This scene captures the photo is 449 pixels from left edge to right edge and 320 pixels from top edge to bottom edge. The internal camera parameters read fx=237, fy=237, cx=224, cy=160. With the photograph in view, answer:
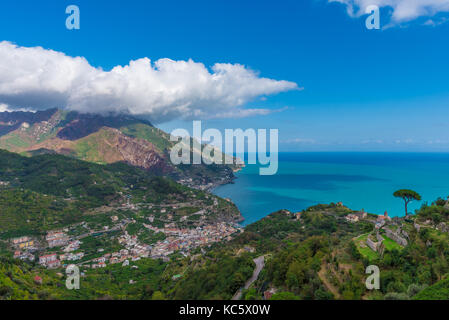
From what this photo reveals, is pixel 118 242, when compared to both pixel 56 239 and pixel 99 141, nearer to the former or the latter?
pixel 56 239

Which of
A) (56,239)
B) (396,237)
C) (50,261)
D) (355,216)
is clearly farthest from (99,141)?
(396,237)

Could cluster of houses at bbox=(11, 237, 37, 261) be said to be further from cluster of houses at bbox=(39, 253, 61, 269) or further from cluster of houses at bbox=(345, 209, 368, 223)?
cluster of houses at bbox=(345, 209, 368, 223)

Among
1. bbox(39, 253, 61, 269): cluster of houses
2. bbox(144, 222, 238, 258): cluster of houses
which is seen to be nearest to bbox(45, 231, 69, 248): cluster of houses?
bbox(39, 253, 61, 269): cluster of houses

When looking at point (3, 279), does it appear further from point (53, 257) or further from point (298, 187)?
point (298, 187)

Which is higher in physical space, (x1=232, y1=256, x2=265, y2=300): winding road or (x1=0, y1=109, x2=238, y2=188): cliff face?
(x1=0, y1=109, x2=238, y2=188): cliff face

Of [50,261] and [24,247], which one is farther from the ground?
[24,247]

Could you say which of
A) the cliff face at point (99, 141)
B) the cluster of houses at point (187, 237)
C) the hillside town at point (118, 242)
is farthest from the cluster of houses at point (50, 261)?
the cliff face at point (99, 141)

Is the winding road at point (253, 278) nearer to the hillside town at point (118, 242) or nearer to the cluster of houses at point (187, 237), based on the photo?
the hillside town at point (118, 242)

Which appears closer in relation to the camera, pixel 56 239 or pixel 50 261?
pixel 50 261
